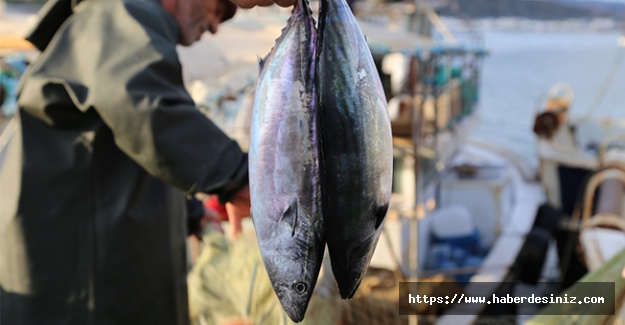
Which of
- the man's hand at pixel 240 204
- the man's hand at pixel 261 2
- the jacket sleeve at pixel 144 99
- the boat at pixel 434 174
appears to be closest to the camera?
the man's hand at pixel 261 2

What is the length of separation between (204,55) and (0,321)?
245 cm

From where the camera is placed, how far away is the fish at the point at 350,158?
0.99m

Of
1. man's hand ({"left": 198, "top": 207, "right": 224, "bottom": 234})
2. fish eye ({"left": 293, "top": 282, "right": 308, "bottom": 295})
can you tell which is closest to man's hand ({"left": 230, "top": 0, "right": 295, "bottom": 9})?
fish eye ({"left": 293, "top": 282, "right": 308, "bottom": 295})

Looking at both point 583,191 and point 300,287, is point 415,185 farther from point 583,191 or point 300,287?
point 300,287

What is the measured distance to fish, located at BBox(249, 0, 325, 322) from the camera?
3.26ft

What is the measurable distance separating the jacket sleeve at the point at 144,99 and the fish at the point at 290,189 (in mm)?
505

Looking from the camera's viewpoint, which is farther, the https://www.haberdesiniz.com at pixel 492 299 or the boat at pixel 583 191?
the boat at pixel 583 191

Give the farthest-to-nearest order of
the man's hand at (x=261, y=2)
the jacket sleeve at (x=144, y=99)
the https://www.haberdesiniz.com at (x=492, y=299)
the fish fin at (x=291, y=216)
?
1. the https://www.haberdesiniz.com at (x=492, y=299)
2. the jacket sleeve at (x=144, y=99)
3. the man's hand at (x=261, y=2)
4. the fish fin at (x=291, y=216)

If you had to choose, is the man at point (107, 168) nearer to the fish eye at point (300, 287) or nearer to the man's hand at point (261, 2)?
the man's hand at point (261, 2)

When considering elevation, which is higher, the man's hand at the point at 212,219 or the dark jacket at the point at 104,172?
the dark jacket at the point at 104,172

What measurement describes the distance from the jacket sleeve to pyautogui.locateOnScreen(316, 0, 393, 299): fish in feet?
1.89

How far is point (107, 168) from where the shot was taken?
5.89 ft

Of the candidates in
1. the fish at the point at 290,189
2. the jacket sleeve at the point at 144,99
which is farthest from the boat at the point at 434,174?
the fish at the point at 290,189

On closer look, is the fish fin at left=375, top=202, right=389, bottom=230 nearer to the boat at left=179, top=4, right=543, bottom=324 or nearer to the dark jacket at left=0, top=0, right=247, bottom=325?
the dark jacket at left=0, top=0, right=247, bottom=325
